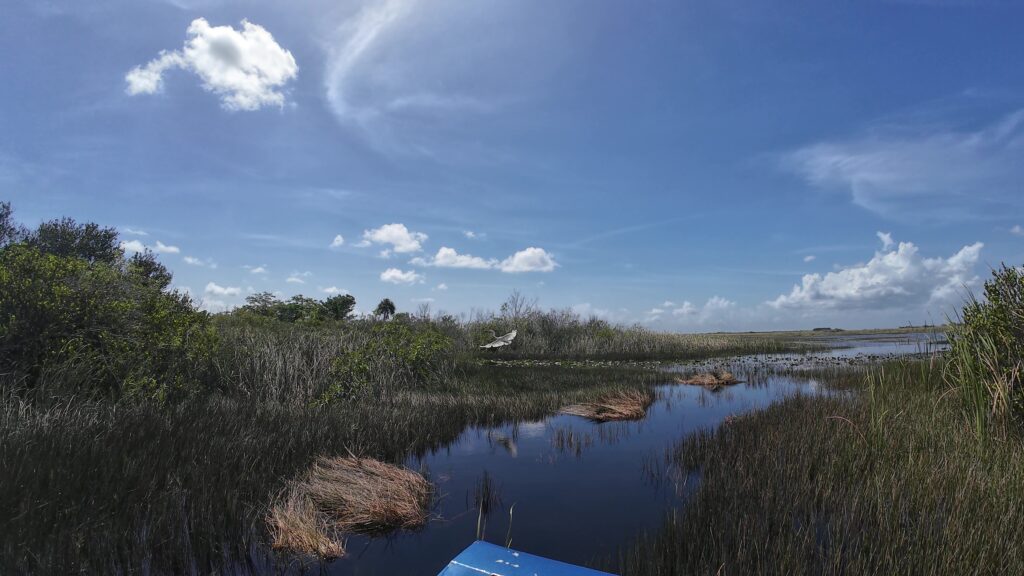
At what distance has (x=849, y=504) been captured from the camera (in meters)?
4.85

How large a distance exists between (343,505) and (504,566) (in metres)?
3.14

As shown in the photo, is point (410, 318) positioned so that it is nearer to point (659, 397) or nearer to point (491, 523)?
point (659, 397)

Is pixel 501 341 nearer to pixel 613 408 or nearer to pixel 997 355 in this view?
pixel 613 408

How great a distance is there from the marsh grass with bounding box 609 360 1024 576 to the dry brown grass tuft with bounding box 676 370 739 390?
8936 mm

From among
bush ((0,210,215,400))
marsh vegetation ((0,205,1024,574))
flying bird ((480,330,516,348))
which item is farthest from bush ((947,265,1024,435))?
flying bird ((480,330,516,348))

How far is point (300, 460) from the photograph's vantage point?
21.6 ft

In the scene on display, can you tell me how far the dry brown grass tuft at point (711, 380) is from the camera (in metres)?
17.0

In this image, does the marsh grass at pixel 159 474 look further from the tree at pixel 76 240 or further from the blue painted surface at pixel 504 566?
the tree at pixel 76 240

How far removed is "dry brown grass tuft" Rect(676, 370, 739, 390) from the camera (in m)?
17.0

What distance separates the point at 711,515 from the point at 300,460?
5.24 meters

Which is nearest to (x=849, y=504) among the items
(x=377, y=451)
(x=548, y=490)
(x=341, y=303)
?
(x=548, y=490)

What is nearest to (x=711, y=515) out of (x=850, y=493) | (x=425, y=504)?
(x=850, y=493)

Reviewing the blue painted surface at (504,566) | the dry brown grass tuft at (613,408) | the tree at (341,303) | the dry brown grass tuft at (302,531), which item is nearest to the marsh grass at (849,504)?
the blue painted surface at (504,566)

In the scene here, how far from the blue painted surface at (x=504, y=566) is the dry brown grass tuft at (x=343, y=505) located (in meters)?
2.16
